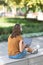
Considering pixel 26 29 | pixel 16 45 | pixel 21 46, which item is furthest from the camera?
pixel 26 29

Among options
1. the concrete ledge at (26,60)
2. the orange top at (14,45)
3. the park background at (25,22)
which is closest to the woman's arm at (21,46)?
the orange top at (14,45)

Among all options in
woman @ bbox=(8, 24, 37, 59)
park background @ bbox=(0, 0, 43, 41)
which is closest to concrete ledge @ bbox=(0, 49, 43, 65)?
woman @ bbox=(8, 24, 37, 59)

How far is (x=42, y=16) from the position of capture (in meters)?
30.9

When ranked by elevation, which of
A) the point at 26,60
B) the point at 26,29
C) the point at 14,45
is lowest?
the point at 26,29

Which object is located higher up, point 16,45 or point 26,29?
point 16,45

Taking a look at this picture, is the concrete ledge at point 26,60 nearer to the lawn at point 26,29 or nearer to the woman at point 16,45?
the woman at point 16,45

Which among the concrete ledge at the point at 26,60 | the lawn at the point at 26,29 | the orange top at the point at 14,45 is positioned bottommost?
the lawn at the point at 26,29

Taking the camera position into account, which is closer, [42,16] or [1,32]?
[1,32]

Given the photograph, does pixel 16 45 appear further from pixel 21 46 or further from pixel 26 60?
pixel 26 60

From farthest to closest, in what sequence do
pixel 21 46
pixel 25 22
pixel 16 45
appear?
pixel 25 22, pixel 16 45, pixel 21 46

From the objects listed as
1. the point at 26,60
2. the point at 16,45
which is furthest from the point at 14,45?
the point at 26,60

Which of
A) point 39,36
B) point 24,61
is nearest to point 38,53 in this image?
point 24,61

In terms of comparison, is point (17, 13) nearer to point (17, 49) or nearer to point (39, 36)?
point (39, 36)

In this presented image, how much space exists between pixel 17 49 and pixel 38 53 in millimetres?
673
